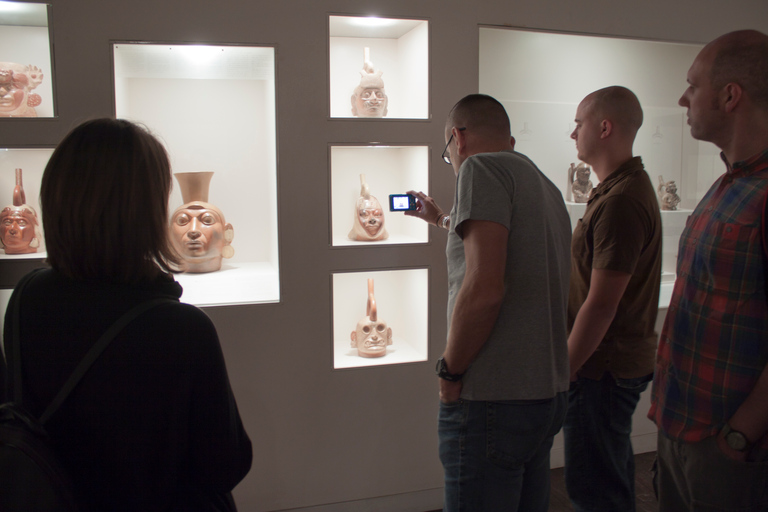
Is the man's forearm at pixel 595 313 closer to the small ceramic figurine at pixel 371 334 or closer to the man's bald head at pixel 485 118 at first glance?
the man's bald head at pixel 485 118

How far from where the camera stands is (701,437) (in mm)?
1199

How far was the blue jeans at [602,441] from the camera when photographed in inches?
69.7

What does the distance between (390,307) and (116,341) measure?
2001mm

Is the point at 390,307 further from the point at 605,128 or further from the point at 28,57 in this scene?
the point at 28,57

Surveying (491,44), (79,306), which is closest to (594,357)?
(79,306)

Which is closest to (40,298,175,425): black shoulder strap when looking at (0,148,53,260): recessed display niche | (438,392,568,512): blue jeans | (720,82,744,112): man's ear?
(438,392,568,512): blue jeans

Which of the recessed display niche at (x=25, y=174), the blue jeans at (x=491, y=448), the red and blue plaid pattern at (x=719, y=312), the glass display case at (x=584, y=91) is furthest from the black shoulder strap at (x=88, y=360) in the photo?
the glass display case at (x=584, y=91)

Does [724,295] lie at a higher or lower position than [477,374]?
higher

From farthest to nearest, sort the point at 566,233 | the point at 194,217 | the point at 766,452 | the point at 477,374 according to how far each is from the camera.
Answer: the point at 194,217
the point at 566,233
the point at 477,374
the point at 766,452

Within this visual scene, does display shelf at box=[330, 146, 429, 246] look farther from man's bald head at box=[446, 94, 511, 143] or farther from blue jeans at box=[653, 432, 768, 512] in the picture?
blue jeans at box=[653, 432, 768, 512]

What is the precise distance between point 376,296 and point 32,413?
1.98 meters

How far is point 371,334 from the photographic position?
260 cm

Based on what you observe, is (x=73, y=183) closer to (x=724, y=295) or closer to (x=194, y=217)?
(x=724, y=295)

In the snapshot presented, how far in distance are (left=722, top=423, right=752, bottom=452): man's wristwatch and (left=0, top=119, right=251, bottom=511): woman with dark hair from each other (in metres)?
1.01
